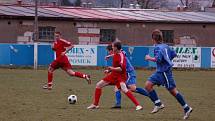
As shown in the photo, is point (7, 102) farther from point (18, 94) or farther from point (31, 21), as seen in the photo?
point (31, 21)

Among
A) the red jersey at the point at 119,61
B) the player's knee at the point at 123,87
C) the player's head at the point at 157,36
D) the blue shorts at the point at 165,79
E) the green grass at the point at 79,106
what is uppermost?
the player's head at the point at 157,36

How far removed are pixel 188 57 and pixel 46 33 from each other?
11.8 m

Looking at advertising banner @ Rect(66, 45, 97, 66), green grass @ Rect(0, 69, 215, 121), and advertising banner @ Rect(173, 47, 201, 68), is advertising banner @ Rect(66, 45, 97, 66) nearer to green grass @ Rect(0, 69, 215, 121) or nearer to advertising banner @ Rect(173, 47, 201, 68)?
advertising banner @ Rect(173, 47, 201, 68)

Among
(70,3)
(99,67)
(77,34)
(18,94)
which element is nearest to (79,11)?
(77,34)

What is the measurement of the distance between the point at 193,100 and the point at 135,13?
3659cm

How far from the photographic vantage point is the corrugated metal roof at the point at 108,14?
4835 cm

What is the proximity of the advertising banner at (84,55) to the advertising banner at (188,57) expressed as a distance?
5180 millimetres

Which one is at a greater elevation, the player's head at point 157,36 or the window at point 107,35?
the player's head at point 157,36

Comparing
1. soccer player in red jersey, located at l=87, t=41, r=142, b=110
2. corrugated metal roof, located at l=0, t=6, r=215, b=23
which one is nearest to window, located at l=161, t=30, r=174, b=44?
corrugated metal roof, located at l=0, t=6, r=215, b=23

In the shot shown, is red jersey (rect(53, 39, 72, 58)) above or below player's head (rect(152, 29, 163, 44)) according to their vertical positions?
below

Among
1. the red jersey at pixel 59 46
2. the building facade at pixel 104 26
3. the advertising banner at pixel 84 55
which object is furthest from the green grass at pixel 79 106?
the building facade at pixel 104 26

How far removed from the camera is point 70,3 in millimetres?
76500

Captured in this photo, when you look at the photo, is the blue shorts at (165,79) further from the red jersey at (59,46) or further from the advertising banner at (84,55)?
the advertising banner at (84,55)

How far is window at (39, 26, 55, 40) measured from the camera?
4791 cm
